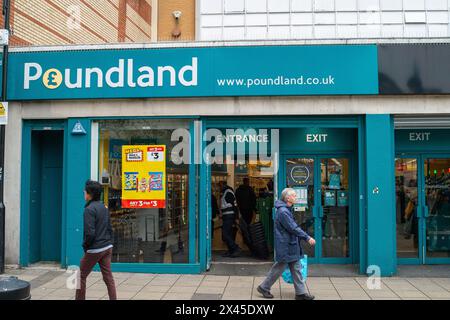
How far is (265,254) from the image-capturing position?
9.65 meters

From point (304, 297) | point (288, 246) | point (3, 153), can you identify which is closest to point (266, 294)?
point (304, 297)

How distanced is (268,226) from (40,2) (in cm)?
725

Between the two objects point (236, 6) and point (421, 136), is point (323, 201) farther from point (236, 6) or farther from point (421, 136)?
point (236, 6)

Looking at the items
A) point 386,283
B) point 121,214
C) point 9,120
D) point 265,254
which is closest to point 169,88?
point 121,214

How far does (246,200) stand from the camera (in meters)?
10.1

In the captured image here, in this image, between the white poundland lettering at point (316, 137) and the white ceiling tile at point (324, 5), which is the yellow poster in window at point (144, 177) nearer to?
the white poundland lettering at point (316, 137)

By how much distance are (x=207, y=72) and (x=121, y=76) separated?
1663 mm

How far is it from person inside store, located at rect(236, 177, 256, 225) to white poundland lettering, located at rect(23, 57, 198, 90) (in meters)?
2.88

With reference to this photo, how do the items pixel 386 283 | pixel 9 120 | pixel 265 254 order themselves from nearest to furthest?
pixel 386 283, pixel 9 120, pixel 265 254

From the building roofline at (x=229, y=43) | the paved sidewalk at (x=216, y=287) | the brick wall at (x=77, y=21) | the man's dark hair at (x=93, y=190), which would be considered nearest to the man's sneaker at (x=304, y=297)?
the paved sidewalk at (x=216, y=287)

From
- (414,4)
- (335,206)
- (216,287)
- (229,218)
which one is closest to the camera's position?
(216,287)

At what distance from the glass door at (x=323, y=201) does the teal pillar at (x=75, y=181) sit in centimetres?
416

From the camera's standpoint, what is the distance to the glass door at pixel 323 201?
9344 millimetres

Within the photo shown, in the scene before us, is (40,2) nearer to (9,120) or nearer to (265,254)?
(9,120)
